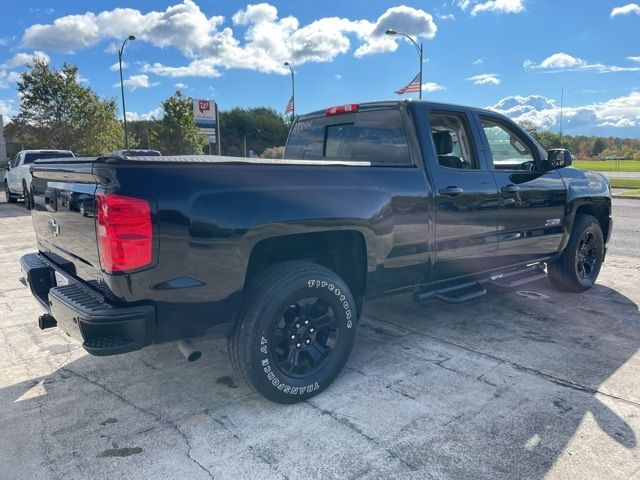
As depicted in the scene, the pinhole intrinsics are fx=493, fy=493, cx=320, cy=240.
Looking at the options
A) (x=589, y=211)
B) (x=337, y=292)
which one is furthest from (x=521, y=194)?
(x=337, y=292)

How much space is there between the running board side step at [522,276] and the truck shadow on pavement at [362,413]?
1.54 feet

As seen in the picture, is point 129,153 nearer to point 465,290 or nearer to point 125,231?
point 465,290

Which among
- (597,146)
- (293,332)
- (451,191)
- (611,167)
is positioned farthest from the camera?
(597,146)

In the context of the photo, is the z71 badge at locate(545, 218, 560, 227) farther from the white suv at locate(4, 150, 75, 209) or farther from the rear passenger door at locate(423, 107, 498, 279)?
the white suv at locate(4, 150, 75, 209)

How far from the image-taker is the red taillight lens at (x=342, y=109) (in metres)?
4.24

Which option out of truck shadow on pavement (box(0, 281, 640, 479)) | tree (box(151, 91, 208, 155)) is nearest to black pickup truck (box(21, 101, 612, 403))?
truck shadow on pavement (box(0, 281, 640, 479))

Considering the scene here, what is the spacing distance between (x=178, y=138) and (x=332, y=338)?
129 ft

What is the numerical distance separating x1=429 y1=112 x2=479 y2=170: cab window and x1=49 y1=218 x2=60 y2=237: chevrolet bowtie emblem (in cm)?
276

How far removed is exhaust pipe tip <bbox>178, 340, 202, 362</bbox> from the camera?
267 centimetres

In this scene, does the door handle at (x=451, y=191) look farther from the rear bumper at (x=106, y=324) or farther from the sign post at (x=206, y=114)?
the sign post at (x=206, y=114)

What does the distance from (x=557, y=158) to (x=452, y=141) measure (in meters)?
1.30

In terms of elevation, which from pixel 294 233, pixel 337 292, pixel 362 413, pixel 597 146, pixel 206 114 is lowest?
pixel 362 413

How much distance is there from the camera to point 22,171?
1528 centimetres

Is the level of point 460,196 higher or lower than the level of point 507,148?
lower
